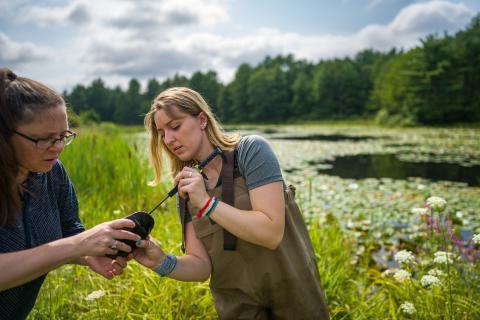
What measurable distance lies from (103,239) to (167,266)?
39cm

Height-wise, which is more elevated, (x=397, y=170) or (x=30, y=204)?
(x=30, y=204)

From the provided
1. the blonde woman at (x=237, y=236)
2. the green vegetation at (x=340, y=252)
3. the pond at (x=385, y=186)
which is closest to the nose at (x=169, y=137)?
the blonde woman at (x=237, y=236)

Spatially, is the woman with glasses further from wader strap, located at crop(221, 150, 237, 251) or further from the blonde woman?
wader strap, located at crop(221, 150, 237, 251)

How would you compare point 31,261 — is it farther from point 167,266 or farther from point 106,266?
point 167,266

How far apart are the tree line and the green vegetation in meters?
2.03

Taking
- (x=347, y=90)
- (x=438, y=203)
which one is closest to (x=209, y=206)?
(x=438, y=203)

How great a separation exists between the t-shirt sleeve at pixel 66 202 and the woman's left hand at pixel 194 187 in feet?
2.14

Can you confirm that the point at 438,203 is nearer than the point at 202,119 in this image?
No

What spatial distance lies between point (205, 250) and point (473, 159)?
1109 centimetres

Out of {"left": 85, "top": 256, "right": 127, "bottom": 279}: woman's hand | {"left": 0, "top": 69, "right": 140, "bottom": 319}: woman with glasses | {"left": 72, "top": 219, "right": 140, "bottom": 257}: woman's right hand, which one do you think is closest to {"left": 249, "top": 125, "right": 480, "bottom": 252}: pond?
{"left": 85, "top": 256, "right": 127, "bottom": 279}: woman's hand

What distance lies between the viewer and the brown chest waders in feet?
5.00

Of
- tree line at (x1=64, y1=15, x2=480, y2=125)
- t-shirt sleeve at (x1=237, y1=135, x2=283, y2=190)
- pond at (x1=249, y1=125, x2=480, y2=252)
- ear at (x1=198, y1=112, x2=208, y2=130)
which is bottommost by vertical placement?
pond at (x1=249, y1=125, x2=480, y2=252)

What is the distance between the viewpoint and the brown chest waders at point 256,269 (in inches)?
60.0

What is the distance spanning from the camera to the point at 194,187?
4.45 feet
